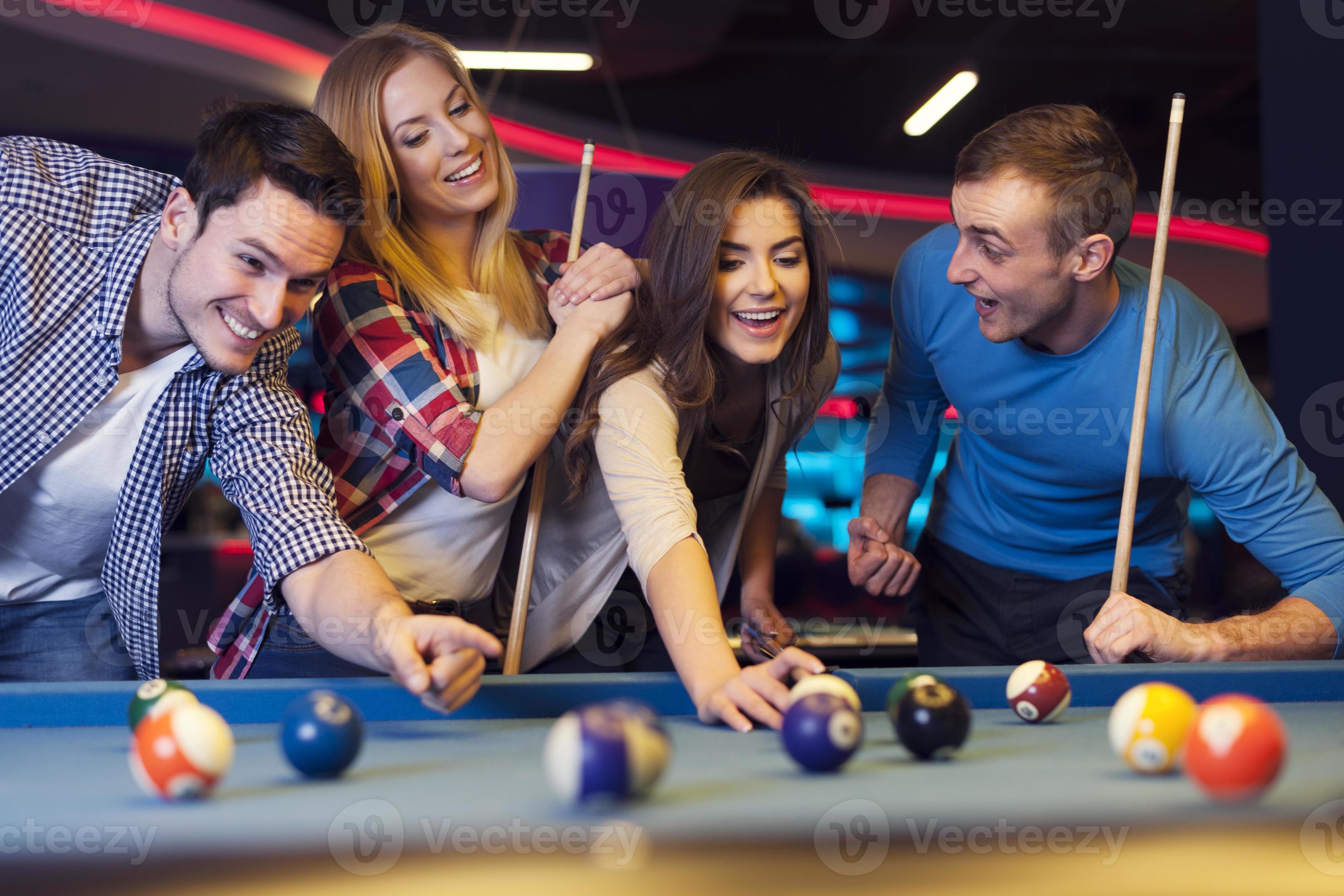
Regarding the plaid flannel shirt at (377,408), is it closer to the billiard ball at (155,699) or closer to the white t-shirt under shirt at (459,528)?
the white t-shirt under shirt at (459,528)

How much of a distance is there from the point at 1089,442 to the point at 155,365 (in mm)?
1824

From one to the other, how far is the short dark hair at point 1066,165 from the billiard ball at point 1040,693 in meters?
1.04

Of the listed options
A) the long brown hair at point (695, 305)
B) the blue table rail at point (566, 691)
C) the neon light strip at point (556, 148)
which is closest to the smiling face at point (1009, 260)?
the long brown hair at point (695, 305)

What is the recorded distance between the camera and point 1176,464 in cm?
233

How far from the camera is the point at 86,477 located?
2.03 m

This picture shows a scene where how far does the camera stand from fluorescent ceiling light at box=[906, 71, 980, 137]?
6.19m

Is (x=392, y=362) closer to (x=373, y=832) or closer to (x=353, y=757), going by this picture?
(x=353, y=757)

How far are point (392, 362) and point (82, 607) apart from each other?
31.4 inches

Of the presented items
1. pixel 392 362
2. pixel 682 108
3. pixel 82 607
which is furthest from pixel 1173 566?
pixel 682 108

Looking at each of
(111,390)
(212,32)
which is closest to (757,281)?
(111,390)

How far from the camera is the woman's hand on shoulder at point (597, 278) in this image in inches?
87.0

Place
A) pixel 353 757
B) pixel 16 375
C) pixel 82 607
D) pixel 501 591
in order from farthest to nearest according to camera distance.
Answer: pixel 501 591 → pixel 82 607 → pixel 16 375 → pixel 353 757

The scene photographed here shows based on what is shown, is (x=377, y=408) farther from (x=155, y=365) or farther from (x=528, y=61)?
(x=528, y=61)

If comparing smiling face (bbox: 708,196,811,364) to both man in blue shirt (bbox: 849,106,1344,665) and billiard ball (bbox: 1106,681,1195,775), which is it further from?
billiard ball (bbox: 1106,681,1195,775)
